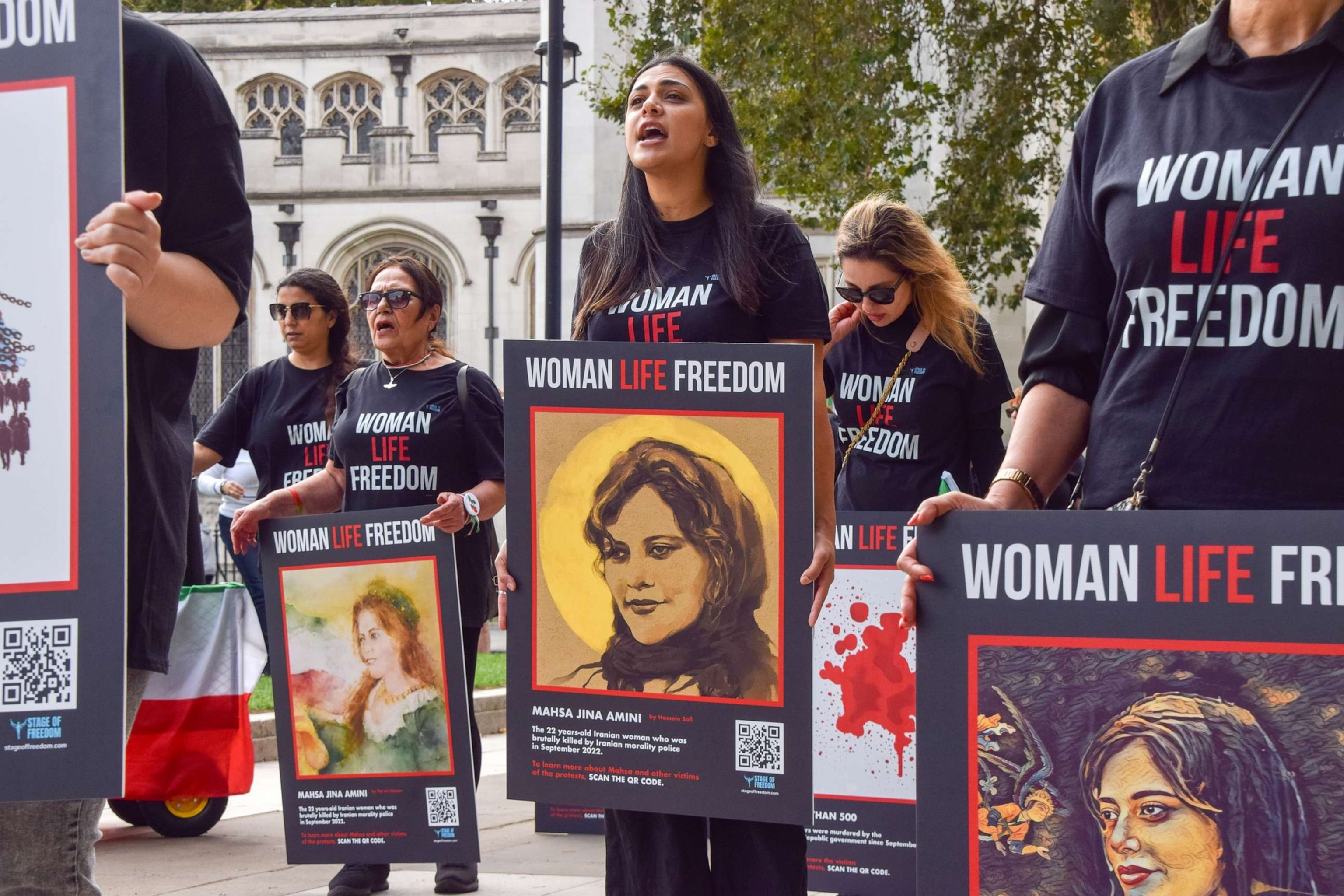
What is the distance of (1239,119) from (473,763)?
3.44 metres

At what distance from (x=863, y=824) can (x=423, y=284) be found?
255 cm

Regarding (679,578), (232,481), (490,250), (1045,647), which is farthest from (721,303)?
(490,250)

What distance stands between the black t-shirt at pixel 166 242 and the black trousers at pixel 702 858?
1184mm

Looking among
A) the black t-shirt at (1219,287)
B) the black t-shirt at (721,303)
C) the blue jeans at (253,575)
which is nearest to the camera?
the black t-shirt at (1219,287)

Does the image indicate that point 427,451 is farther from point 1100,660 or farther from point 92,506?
point 1100,660

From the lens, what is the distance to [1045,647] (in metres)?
2.14

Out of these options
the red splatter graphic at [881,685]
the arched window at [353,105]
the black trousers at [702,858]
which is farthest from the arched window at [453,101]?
the black trousers at [702,858]

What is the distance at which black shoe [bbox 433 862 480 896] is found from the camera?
17.6ft

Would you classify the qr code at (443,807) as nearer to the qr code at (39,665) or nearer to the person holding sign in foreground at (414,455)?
the person holding sign in foreground at (414,455)

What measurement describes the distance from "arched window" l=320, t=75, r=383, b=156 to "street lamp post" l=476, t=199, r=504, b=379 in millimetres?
5286

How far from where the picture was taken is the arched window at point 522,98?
1448 inches

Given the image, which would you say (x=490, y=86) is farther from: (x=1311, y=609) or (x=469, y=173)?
(x=1311, y=609)

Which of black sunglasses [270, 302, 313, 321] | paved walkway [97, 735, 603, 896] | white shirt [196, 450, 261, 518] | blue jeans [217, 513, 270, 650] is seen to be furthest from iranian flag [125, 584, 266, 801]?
white shirt [196, 450, 261, 518]

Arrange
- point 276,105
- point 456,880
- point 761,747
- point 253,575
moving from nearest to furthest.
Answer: point 761,747 → point 456,880 → point 253,575 → point 276,105
